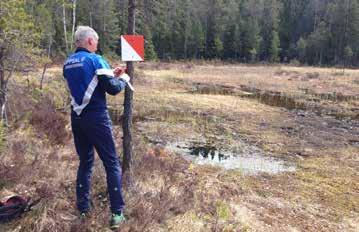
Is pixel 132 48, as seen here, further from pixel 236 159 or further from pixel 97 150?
pixel 236 159

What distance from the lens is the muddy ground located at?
557 centimetres

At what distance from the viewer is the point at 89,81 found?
4.53m

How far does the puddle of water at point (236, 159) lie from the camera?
1127 centimetres

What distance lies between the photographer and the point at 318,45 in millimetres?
71875

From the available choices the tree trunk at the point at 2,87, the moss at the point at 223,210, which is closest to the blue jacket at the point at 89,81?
the moss at the point at 223,210

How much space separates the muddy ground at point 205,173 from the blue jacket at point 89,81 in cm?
130

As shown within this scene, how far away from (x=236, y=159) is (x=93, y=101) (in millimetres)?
8222

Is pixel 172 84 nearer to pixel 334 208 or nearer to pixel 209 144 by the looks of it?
pixel 209 144

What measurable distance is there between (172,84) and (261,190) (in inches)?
942

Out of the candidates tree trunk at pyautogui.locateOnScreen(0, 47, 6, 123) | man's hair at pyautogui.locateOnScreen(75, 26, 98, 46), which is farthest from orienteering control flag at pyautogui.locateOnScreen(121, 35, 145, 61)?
tree trunk at pyautogui.locateOnScreen(0, 47, 6, 123)

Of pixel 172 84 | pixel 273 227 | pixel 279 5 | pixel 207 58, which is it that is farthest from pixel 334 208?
pixel 279 5

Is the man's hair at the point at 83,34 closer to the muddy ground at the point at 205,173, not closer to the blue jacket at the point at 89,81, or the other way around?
the blue jacket at the point at 89,81

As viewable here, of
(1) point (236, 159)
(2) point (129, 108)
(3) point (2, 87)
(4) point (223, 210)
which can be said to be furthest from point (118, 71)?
(1) point (236, 159)

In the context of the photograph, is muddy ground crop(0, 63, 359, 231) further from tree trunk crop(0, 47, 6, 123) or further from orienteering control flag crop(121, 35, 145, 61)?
orienteering control flag crop(121, 35, 145, 61)
